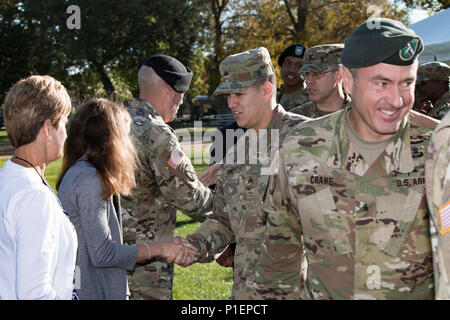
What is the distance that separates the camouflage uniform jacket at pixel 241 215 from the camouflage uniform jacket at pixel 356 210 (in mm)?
552

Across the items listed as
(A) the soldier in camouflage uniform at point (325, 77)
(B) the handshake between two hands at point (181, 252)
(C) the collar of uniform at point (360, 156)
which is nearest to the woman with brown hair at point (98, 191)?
(B) the handshake between two hands at point (181, 252)

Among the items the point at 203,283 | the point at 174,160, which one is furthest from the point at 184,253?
the point at 203,283

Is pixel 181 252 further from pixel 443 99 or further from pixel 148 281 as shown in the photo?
pixel 443 99

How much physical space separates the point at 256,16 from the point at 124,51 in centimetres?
944

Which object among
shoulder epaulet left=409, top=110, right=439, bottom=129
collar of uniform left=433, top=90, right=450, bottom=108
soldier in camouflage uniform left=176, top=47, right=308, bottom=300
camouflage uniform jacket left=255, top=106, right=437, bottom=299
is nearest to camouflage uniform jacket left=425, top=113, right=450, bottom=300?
camouflage uniform jacket left=255, top=106, right=437, bottom=299

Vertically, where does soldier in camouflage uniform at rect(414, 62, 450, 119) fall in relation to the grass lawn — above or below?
above

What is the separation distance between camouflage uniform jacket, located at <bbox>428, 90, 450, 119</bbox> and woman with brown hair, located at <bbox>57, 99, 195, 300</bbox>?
141 inches

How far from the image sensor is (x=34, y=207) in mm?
2107

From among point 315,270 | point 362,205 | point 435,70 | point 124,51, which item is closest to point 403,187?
point 362,205

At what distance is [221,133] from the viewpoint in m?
5.00

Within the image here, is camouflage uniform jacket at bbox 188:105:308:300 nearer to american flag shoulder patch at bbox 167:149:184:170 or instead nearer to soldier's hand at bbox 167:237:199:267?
soldier's hand at bbox 167:237:199:267

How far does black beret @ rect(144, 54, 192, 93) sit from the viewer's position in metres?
3.91

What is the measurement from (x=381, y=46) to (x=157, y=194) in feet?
7.10

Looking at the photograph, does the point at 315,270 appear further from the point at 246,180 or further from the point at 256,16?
the point at 256,16
